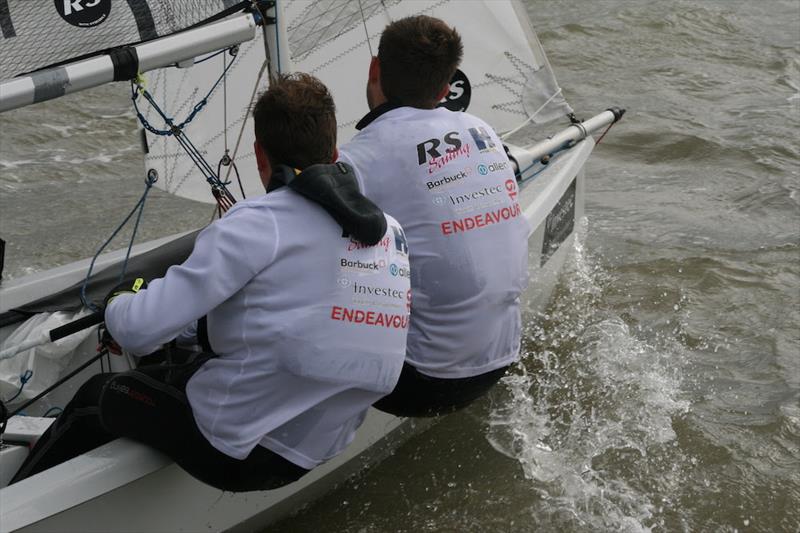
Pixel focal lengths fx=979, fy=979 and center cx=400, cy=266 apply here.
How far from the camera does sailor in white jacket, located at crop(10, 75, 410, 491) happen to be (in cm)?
167

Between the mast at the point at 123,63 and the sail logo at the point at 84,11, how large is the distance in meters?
0.08

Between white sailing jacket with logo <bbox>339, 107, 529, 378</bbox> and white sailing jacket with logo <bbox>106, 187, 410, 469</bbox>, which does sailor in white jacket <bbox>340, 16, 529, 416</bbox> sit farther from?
white sailing jacket with logo <bbox>106, 187, 410, 469</bbox>

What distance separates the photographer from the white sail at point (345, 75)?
10.2 ft

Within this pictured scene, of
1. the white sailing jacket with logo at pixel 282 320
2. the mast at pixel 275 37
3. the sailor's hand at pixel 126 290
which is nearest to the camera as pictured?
the white sailing jacket with logo at pixel 282 320

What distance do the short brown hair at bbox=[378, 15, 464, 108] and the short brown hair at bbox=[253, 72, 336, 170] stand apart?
13.6 inches

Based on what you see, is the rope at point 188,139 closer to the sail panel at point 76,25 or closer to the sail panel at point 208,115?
the sail panel at point 208,115

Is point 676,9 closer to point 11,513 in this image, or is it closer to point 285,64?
point 285,64

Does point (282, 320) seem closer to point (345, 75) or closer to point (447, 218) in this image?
point (447, 218)

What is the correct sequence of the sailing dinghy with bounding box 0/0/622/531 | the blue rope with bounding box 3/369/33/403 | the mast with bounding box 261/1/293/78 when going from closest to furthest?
the sailing dinghy with bounding box 0/0/622/531, the blue rope with bounding box 3/369/33/403, the mast with bounding box 261/1/293/78

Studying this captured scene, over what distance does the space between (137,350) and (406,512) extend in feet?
3.73

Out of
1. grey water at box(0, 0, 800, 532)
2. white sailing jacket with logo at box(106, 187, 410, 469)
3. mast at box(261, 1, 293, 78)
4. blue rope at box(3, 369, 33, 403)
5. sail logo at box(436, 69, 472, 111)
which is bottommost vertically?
grey water at box(0, 0, 800, 532)

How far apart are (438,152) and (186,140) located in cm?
117

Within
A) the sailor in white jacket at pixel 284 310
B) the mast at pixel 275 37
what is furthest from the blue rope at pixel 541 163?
the sailor in white jacket at pixel 284 310

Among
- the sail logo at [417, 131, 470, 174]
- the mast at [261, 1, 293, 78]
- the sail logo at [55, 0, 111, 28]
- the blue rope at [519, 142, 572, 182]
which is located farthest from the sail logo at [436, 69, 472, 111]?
the sail logo at [55, 0, 111, 28]
